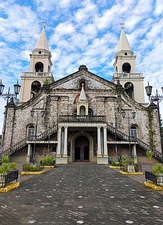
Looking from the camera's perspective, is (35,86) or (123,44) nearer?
(35,86)

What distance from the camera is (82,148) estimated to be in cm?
2378

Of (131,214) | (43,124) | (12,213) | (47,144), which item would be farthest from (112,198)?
(43,124)

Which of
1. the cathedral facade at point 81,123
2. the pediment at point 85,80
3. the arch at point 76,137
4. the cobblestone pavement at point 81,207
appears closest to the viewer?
the cobblestone pavement at point 81,207

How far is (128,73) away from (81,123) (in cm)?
1598

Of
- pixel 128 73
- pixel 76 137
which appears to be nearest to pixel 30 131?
pixel 76 137

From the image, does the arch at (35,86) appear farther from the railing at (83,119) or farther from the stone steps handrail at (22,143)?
the railing at (83,119)

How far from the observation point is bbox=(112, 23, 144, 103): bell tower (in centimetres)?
2980

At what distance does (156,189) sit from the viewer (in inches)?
292

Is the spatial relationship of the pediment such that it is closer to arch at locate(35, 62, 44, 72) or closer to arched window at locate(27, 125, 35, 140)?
arched window at locate(27, 125, 35, 140)

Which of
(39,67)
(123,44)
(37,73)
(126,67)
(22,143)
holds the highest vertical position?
(123,44)

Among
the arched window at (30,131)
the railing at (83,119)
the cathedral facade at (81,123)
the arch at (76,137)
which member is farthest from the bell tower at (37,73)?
the arch at (76,137)

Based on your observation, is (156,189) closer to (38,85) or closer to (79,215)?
(79,215)

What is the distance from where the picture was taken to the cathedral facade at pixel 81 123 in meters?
21.4

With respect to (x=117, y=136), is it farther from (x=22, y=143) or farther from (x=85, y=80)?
(x=22, y=143)
